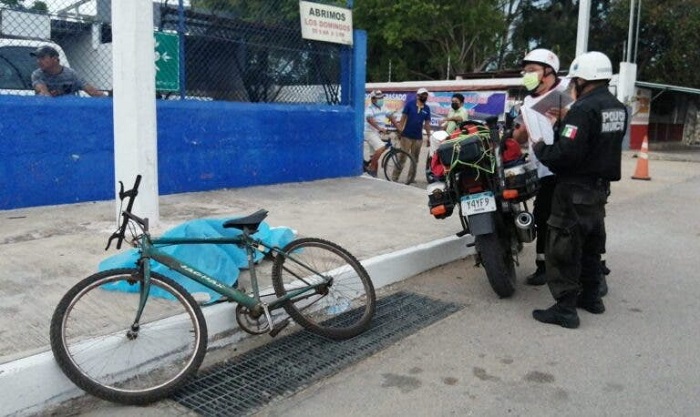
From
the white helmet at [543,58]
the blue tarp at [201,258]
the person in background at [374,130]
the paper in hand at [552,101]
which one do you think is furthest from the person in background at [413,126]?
the blue tarp at [201,258]

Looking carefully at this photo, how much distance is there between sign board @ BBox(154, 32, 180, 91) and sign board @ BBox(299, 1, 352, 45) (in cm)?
225

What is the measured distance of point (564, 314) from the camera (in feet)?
14.7

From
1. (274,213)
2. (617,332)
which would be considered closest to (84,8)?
(274,213)

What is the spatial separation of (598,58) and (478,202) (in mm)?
1344

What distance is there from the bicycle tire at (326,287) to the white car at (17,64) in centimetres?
441

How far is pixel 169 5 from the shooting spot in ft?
25.7

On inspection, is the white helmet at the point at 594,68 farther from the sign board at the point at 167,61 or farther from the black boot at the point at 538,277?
the sign board at the point at 167,61

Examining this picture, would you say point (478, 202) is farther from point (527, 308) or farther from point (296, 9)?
point (296, 9)

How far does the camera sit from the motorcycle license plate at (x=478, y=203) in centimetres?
481

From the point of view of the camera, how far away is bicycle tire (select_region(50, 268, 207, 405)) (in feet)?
10.5

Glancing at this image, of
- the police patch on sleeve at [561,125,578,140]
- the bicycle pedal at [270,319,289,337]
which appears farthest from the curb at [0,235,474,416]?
the police patch on sleeve at [561,125,578,140]

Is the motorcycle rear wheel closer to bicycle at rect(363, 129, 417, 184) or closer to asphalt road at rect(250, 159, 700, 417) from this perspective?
asphalt road at rect(250, 159, 700, 417)

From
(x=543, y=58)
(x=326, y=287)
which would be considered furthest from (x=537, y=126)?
(x=326, y=287)

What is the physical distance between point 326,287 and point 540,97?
7.51 ft
